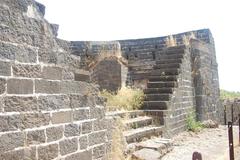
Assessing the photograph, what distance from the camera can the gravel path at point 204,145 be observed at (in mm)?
7336

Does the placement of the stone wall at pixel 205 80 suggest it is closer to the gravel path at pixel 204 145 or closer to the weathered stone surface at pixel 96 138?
the gravel path at pixel 204 145

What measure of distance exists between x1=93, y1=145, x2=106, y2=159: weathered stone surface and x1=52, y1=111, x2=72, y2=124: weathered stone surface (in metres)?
0.81

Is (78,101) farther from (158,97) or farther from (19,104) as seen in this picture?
(158,97)

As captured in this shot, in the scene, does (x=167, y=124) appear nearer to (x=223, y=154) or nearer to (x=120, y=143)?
(x=223, y=154)

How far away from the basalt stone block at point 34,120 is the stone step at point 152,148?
2.67 m

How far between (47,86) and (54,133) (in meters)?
0.57

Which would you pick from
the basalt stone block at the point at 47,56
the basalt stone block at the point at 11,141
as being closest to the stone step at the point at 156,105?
the basalt stone block at the point at 47,56

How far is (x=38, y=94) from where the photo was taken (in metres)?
4.12

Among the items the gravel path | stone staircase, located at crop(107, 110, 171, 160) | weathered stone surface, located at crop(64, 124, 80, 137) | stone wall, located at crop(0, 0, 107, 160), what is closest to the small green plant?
the gravel path

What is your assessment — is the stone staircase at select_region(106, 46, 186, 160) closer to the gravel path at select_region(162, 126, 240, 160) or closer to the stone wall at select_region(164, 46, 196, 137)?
the stone wall at select_region(164, 46, 196, 137)

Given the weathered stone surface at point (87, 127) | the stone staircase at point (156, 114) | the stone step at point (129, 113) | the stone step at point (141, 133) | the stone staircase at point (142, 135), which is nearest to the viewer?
the weathered stone surface at point (87, 127)

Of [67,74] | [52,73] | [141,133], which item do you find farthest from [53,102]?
[141,133]

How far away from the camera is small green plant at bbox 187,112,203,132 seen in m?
10.9

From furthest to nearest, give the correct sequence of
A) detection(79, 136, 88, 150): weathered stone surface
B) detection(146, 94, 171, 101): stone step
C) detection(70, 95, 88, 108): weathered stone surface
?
detection(146, 94, 171, 101): stone step
detection(79, 136, 88, 150): weathered stone surface
detection(70, 95, 88, 108): weathered stone surface
